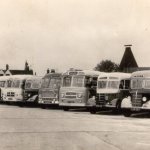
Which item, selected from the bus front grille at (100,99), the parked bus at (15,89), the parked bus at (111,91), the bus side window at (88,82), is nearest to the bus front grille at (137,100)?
the parked bus at (111,91)

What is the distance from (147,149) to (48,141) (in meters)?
2.86

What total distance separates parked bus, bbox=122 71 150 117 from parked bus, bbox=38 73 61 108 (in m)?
7.03

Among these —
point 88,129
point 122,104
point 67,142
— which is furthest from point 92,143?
point 122,104

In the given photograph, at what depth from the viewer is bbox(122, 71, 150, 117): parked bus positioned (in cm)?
2239

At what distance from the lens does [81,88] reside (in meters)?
27.7

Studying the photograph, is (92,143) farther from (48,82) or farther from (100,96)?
(48,82)

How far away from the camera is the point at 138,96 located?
900 inches

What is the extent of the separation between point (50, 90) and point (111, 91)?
6.33 metres

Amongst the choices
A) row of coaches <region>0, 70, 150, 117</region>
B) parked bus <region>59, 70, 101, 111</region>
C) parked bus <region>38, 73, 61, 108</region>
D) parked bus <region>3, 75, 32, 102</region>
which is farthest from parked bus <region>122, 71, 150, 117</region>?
parked bus <region>3, 75, 32, 102</region>

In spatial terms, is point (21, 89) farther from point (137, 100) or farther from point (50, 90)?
point (137, 100)

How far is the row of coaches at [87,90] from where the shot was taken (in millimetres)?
23484

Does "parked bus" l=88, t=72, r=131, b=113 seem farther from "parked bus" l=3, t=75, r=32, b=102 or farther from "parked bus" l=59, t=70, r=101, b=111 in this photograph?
"parked bus" l=3, t=75, r=32, b=102

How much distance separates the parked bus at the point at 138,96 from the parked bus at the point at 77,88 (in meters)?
3.76

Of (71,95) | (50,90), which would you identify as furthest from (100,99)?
(50,90)
